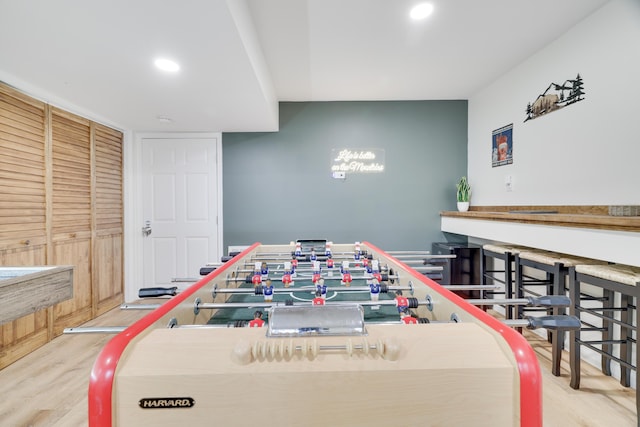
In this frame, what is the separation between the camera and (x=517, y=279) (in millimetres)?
2514

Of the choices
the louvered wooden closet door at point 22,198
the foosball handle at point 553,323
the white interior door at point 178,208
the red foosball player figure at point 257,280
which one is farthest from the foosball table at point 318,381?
the white interior door at point 178,208

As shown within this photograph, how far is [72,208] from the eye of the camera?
302cm

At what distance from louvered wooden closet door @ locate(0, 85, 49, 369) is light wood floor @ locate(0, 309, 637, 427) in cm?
19

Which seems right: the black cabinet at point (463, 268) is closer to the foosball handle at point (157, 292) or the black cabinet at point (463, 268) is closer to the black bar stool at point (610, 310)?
the black bar stool at point (610, 310)

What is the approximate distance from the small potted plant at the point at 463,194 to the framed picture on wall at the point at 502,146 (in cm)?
42

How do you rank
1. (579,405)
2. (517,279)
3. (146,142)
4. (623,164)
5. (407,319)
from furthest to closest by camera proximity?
1. (146,142)
2. (517,279)
3. (623,164)
4. (579,405)
5. (407,319)

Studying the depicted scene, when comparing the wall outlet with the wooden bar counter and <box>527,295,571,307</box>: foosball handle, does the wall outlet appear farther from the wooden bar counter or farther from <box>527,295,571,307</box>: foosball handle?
<box>527,295,571,307</box>: foosball handle

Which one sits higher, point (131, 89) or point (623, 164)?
point (131, 89)

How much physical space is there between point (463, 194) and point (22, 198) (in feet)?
14.6

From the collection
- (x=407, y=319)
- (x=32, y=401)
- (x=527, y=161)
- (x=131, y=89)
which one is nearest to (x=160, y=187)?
(x=131, y=89)

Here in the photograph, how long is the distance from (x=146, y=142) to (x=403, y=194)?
134 inches

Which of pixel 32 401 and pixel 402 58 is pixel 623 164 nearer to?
pixel 402 58

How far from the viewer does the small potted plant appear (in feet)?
12.5

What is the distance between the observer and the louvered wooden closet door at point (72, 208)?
2.84 metres
